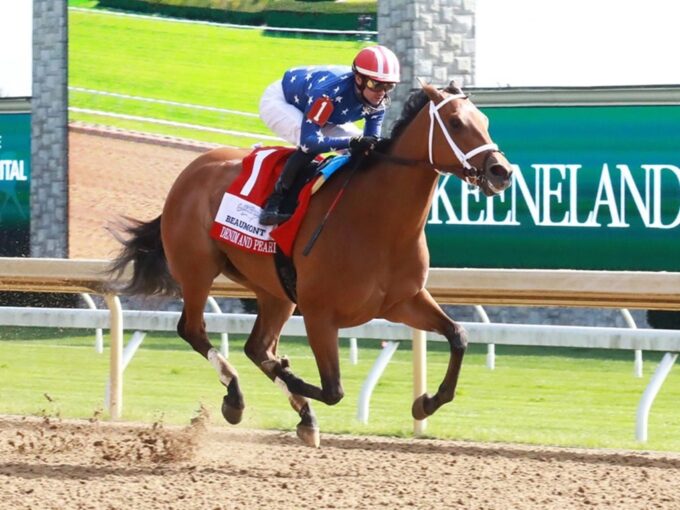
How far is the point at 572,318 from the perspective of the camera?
13133 mm

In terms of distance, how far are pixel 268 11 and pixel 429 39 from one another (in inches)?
90.9

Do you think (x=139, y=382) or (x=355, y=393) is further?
(x=139, y=382)

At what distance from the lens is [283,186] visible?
6445 millimetres

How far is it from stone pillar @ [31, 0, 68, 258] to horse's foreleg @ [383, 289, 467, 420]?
10729 millimetres

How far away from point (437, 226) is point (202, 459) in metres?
7.29

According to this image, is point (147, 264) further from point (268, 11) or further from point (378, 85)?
point (268, 11)

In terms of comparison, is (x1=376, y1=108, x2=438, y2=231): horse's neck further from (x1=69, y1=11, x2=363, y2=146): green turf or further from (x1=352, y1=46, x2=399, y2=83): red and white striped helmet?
(x1=69, y1=11, x2=363, y2=146): green turf

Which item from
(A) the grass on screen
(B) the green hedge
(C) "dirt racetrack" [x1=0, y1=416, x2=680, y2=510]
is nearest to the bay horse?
(C) "dirt racetrack" [x1=0, y1=416, x2=680, y2=510]

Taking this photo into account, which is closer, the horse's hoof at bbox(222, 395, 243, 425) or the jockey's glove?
→ the jockey's glove

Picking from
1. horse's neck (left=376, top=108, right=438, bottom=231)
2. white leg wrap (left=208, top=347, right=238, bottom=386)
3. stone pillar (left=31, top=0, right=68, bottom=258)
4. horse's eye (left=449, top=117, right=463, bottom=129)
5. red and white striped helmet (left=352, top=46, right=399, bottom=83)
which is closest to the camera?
horse's eye (left=449, top=117, right=463, bottom=129)

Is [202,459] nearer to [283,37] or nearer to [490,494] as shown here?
[490,494]

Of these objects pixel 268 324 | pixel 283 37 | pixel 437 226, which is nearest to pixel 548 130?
pixel 437 226

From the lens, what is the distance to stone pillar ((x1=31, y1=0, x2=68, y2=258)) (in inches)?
653

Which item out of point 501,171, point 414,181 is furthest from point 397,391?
point 501,171
